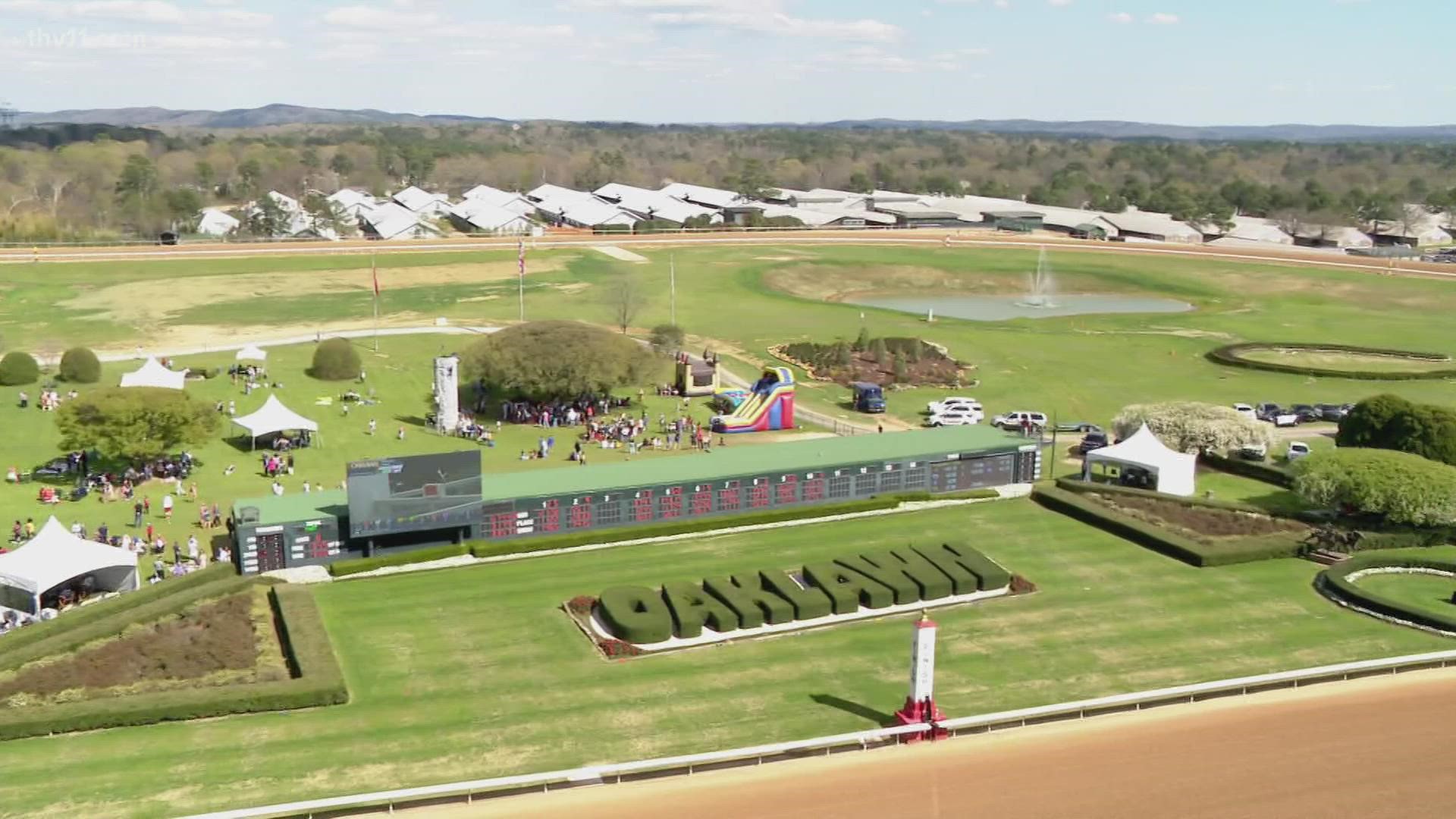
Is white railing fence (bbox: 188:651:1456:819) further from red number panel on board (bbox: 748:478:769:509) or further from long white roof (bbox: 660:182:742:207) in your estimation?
long white roof (bbox: 660:182:742:207)

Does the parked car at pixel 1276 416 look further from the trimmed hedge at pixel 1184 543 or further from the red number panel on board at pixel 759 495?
the red number panel on board at pixel 759 495

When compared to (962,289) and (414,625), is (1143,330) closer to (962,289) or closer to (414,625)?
(962,289)

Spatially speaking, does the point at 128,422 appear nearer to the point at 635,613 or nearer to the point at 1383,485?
the point at 635,613

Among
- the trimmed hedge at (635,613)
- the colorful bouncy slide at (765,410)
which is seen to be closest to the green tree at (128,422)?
the trimmed hedge at (635,613)

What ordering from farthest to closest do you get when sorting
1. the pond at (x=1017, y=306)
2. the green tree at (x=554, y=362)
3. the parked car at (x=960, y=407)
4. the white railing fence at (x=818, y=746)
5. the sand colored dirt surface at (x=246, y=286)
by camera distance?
1. the pond at (x=1017, y=306)
2. the sand colored dirt surface at (x=246, y=286)
3. the parked car at (x=960, y=407)
4. the green tree at (x=554, y=362)
5. the white railing fence at (x=818, y=746)

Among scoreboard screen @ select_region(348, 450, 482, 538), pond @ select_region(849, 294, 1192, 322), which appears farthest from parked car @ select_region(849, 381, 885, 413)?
pond @ select_region(849, 294, 1192, 322)

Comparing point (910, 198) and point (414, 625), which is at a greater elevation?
point (910, 198)

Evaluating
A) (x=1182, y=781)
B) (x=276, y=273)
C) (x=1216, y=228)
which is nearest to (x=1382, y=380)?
(x=1182, y=781)

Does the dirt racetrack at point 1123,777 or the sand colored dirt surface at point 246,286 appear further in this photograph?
the sand colored dirt surface at point 246,286

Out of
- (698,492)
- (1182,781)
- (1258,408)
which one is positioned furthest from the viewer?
(1258,408)
